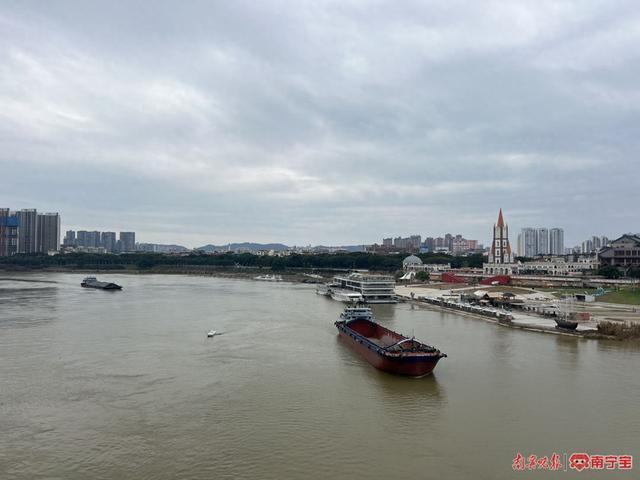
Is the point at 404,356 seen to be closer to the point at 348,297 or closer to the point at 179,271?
the point at 348,297

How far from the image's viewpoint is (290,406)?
16141mm

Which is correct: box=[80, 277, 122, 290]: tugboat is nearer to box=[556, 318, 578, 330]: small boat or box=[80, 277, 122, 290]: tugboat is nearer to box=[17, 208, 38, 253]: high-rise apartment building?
box=[556, 318, 578, 330]: small boat

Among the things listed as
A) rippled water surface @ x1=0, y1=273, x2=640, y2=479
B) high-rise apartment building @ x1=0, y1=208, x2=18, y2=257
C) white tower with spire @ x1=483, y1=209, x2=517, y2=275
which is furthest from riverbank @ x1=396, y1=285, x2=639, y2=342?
high-rise apartment building @ x1=0, y1=208, x2=18, y2=257

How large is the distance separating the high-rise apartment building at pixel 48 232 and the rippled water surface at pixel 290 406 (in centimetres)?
17080

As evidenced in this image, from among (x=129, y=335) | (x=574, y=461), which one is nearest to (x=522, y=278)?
(x=129, y=335)

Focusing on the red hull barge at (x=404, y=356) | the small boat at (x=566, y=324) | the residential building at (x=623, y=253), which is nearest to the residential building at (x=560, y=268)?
the residential building at (x=623, y=253)

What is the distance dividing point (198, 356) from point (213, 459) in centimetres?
1186

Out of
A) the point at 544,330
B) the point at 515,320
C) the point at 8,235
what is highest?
the point at 8,235

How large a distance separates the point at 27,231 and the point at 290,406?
190 meters

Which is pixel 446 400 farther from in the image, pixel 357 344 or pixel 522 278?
pixel 522 278

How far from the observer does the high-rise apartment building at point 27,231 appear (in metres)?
173

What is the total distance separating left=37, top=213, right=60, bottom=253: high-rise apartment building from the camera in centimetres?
17912

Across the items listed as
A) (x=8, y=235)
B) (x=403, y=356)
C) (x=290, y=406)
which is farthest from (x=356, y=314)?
(x=8, y=235)

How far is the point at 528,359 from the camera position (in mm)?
23938
